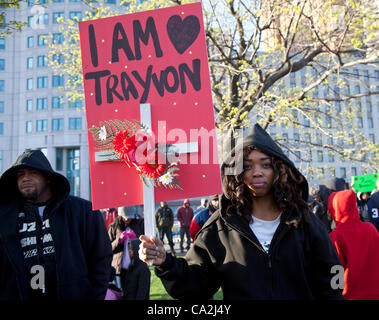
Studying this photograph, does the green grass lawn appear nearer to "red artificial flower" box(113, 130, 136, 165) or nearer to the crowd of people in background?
the crowd of people in background

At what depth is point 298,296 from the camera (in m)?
1.80

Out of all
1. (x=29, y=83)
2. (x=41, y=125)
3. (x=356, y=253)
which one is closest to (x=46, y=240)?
(x=356, y=253)

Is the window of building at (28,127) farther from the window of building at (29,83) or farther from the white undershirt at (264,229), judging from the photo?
the white undershirt at (264,229)

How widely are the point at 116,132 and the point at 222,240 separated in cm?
91

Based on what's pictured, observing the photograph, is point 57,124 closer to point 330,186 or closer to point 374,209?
point 330,186

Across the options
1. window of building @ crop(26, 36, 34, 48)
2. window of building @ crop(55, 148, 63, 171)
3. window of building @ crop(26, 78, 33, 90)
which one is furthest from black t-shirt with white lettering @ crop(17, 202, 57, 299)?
window of building @ crop(26, 36, 34, 48)

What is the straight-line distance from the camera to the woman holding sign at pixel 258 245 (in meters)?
1.80

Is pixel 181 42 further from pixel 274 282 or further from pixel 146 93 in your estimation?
pixel 274 282

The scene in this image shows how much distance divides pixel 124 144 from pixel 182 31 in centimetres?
84

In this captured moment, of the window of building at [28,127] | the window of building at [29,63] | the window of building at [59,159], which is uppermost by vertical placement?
the window of building at [29,63]

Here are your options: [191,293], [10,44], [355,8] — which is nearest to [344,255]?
[191,293]

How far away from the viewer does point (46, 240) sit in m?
2.51

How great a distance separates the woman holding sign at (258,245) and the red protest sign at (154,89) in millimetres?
213

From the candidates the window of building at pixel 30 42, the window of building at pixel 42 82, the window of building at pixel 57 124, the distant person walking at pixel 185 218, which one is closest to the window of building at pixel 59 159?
the window of building at pixel 57 124
